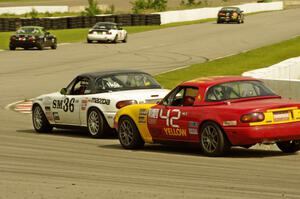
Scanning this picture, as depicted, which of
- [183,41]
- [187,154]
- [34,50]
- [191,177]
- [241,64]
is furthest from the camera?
[183,41]

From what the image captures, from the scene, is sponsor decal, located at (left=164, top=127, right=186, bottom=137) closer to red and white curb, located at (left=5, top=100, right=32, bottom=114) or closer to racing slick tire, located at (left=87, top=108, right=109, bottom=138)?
racing slick tire, located at (left=87, top=108, right=109, bottom=138)

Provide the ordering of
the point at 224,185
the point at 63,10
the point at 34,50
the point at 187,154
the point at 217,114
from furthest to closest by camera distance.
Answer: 1. the point at 63,10
2. the point at 34,50
3. the point at 187,154
4. the point at 217,114
5. the point at 224,185

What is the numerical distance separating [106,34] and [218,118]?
40.3 meters

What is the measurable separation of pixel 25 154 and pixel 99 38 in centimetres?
3893

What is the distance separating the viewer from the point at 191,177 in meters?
11.1

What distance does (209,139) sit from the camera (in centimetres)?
1325

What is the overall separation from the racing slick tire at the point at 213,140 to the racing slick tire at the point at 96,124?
3518 mm

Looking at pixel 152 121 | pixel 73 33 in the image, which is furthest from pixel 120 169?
pixel 73 33

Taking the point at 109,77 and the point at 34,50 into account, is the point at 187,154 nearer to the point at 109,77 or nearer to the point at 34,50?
the point at 109,77

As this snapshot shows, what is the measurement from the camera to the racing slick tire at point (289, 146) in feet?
44.0

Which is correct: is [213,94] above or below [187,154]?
above

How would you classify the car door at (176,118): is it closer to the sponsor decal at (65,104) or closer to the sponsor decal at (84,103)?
the sponsor decal at (84,103)

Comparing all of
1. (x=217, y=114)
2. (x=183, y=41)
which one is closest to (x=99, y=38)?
(x=183, y=41)

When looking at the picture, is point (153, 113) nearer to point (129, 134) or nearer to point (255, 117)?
point (129, 134)
